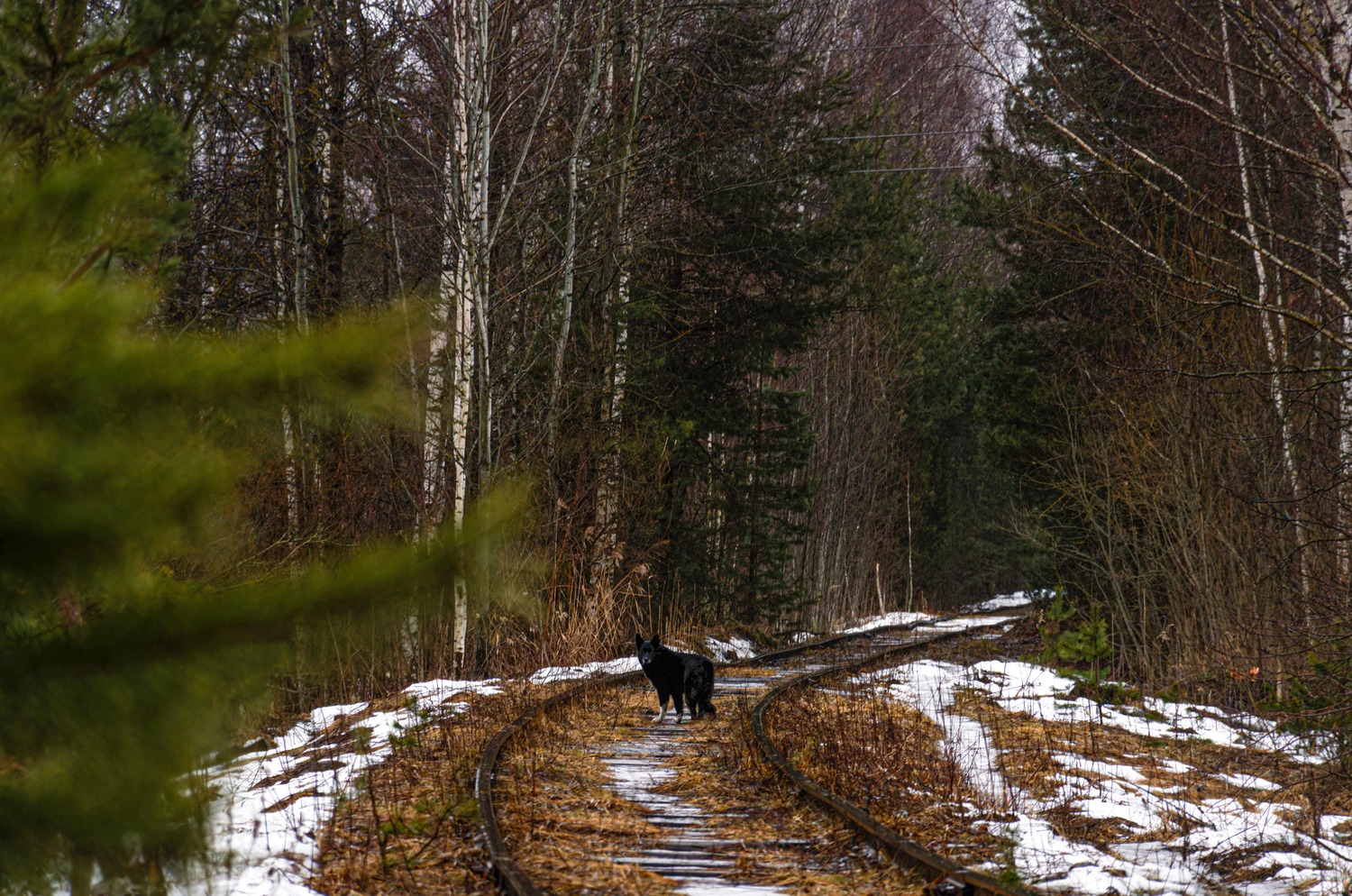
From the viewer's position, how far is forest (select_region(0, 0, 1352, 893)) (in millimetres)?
1622

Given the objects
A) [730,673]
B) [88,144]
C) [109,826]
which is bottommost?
[730,673]

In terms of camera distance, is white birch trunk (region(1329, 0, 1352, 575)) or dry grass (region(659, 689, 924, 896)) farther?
white birch trunk (region(1329, 0, 1352, 575))

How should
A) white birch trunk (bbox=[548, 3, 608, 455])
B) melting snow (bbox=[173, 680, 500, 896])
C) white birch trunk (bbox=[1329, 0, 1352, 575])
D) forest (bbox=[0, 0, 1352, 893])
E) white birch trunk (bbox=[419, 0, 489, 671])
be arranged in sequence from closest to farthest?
forest (bbox=[0, 0, 1352, 893]) → melting snow (bbox=[173, 680, 500, 896]) → white birch trunk (bbox=[1329, 0, 1352, 575]) → white birch trunk (bbox=[419, 0, 489, 671]) → white birch trunk (bbox=[548, 3, 608, 455])

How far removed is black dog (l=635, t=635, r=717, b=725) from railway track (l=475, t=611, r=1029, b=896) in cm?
24

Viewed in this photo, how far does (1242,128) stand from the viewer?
615cm

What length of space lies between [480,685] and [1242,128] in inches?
347

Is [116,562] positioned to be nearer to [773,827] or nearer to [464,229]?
[773,827]

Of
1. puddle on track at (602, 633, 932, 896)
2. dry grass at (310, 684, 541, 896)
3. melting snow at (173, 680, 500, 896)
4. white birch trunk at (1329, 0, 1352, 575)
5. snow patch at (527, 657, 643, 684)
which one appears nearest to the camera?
melting snow at (173, 680, 500, 896)

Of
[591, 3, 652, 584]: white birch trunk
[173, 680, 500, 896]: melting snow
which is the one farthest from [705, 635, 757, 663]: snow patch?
[173, 680, 500, 896]: melting snow

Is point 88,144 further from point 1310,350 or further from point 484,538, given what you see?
point 1310,350

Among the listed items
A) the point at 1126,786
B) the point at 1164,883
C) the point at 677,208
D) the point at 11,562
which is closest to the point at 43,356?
the point at 11,562

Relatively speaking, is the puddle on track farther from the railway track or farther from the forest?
the forest

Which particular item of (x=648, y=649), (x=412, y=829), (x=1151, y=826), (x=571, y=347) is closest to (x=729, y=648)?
(x=571, y=347)

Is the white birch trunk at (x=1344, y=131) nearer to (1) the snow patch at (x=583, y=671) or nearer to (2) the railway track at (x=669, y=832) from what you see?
(2) the railway track at (x=669, y=832)
